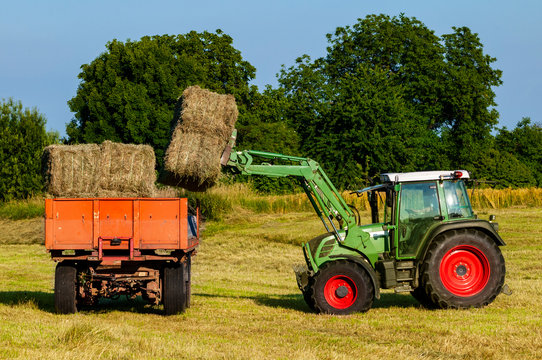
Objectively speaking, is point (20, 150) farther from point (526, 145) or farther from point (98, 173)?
point (526, 145)

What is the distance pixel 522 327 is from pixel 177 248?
542 centimetres

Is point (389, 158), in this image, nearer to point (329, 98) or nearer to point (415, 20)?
point (329, 98)

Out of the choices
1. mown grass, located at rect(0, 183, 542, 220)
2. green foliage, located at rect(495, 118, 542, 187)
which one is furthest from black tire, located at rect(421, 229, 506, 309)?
green foliage, located at rect(495, 118, 542, 187)

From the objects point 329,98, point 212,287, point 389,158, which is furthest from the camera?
point 329,98

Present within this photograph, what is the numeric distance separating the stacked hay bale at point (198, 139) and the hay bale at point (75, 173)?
48.3 inches

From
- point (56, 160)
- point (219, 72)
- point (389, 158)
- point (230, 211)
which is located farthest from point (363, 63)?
point (56, 160)

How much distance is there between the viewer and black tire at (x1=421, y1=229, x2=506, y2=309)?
13.0 meters

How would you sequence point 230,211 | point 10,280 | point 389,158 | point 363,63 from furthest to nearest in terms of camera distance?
point 363,63 < point 389,158 < point 230,211 < point 10,280

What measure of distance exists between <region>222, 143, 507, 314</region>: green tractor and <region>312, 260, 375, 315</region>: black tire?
2 centimetres

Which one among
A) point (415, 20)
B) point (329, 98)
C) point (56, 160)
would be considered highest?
point (415, 20)

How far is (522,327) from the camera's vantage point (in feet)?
36.6

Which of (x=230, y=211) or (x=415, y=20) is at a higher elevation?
(x=415, y=20)

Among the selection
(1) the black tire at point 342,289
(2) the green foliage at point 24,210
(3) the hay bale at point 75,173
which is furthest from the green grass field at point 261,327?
(2) the green foliage at point 24,210

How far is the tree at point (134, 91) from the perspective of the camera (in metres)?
49.5
